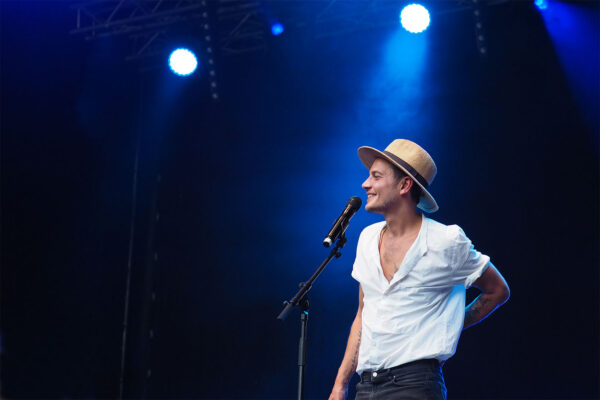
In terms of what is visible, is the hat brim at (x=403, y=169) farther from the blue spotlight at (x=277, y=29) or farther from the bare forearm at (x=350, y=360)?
the blue spotlight at (x=277, y=29)

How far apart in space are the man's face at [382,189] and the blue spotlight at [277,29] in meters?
3.73

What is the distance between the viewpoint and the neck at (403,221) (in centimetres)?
276

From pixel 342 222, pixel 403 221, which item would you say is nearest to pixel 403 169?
pixel 403 221

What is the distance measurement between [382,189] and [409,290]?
479mm

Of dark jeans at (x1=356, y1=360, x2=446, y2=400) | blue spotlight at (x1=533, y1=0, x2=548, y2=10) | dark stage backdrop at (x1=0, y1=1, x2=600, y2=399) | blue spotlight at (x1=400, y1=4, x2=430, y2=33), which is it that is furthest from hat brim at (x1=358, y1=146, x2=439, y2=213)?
Answer: blue spotlight at (x1=533, y1=0, x2=548, y2=10)

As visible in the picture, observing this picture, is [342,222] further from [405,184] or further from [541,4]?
[541,4]

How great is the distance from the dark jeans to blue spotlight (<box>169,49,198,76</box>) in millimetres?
4558

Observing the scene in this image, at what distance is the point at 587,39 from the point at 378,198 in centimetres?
339

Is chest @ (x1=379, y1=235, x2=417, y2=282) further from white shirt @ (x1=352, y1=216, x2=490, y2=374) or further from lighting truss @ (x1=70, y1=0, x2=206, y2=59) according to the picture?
lighting truss @ (x1=70, y1=0, x2=206, y2=59)

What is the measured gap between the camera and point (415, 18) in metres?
5.55

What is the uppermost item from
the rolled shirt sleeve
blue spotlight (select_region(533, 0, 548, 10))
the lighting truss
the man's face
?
the lighting truss

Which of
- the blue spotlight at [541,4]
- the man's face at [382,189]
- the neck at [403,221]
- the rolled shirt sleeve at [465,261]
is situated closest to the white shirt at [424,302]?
the rolled shirt sleeve at [465,261]

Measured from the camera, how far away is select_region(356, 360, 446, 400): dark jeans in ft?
7.95

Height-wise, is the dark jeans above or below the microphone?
below
